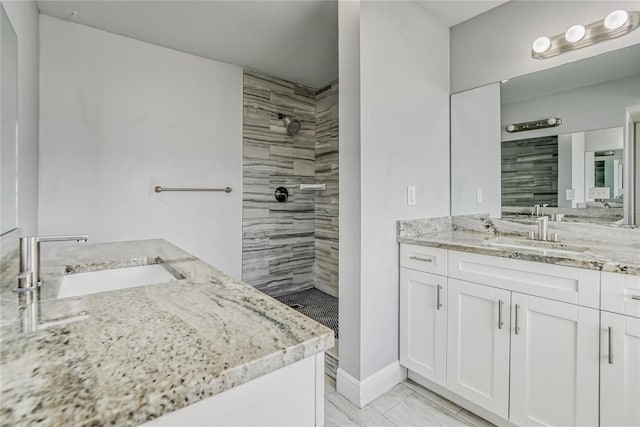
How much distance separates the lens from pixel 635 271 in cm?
109

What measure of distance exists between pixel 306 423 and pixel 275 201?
2.73m

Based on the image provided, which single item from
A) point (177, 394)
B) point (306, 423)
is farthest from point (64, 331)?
point (306, 423)

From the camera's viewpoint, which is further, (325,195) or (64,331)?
(325,195)

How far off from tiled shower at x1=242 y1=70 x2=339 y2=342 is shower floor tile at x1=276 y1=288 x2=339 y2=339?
0.03ft

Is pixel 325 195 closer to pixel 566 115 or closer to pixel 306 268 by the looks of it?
pixel 306 268

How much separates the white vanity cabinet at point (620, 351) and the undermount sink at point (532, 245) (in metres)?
0.36

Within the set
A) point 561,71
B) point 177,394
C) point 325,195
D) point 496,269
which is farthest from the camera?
point 325,195

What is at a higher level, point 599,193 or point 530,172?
point 530,172

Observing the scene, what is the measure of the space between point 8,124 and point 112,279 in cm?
73

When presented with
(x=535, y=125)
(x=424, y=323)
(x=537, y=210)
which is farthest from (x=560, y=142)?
(x=424, y=323)

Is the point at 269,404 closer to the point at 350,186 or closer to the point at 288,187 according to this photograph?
the point at 350,186

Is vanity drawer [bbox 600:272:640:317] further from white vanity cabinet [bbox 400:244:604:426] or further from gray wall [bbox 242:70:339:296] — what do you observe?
gray wall [bbox 242:70:339:296]

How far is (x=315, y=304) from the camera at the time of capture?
10.2 ft

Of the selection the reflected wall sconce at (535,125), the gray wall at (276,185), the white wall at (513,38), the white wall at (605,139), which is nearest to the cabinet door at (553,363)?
the white wall at (605,139)
